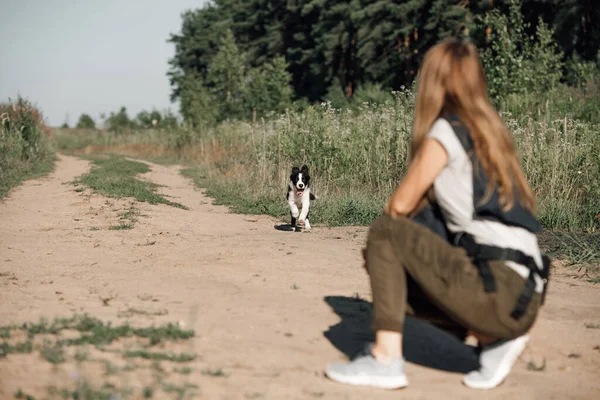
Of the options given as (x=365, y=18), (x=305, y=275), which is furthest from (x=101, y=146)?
(x=305, y=275)

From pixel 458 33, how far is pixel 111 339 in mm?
39726

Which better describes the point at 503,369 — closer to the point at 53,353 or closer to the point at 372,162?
the point at 53,353

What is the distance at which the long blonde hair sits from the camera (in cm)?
356

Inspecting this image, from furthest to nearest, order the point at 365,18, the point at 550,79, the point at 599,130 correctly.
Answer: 1. the point at 365,18
2. the point at 550,79
3. the point at 599,130

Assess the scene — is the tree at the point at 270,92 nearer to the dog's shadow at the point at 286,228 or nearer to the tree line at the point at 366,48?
the tree line at the point at 366,48

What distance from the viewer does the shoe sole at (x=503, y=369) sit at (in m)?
3.74

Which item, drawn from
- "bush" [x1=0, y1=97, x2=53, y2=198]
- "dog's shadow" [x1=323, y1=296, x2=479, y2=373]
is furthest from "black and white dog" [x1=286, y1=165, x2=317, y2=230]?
"bush" [x1=0, y1=97, x2=53, y2=198]

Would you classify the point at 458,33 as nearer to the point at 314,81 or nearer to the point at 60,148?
the point at 314,81

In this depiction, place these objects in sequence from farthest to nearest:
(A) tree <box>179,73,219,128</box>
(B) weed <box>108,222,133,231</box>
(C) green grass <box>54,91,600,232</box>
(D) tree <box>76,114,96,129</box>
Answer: (D) tree <box>76,114,96,129</box> → (A) tree <box>179,73,219,128</box> → (C) green grass <box>54,91,600,232</box> → (B) weed <box>108,222,133,231</box>

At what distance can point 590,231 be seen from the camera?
9461mm

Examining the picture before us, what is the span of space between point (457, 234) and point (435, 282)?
1.02 feet

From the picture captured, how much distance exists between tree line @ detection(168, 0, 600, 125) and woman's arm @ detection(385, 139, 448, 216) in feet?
44.6

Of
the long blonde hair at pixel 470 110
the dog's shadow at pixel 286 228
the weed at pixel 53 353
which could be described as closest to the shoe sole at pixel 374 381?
the long blonde hair at pixel 470 110

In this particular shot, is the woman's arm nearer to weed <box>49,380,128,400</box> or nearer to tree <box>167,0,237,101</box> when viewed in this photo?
weed <box>49,380,128,400</box>
